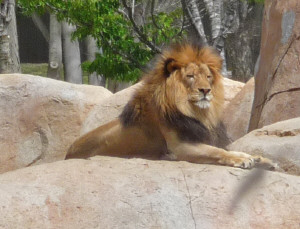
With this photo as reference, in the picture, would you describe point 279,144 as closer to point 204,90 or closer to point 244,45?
point 204,90

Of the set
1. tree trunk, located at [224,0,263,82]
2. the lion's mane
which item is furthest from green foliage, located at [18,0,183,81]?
the lion's mane

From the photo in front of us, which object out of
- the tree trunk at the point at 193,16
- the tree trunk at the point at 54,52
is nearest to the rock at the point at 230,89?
the tree trunk at the point at 193,16

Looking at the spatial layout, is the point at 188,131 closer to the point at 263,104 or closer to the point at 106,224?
the point at 106,224

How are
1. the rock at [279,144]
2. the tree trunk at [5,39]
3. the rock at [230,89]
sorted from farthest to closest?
the tree trunk at [5,39]
the rock at [230,89]
the rock at [279,144]

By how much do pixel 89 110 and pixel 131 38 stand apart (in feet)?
16.0

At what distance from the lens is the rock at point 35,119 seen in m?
8.50

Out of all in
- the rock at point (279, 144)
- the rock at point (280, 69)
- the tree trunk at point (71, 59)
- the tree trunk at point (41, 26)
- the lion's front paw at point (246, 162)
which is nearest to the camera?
the lion's front paw at point (246, 162)

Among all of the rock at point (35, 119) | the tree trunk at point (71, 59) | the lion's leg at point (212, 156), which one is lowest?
the tree trunk at point (71, 59)

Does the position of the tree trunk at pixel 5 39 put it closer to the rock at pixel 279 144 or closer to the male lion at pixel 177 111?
the male lion at pixel 177 111

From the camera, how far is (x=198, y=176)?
4.78m

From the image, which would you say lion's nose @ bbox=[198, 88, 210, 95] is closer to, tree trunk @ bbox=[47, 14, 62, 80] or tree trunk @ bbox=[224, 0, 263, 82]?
tree trunk @ bbox=[224, 0, 263, 82]

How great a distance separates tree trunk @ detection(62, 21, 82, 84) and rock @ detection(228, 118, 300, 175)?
40.8 feet

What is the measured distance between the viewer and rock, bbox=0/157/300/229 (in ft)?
14.8

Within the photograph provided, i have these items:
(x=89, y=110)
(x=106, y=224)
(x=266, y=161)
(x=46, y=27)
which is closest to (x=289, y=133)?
(x=266, y=161)
